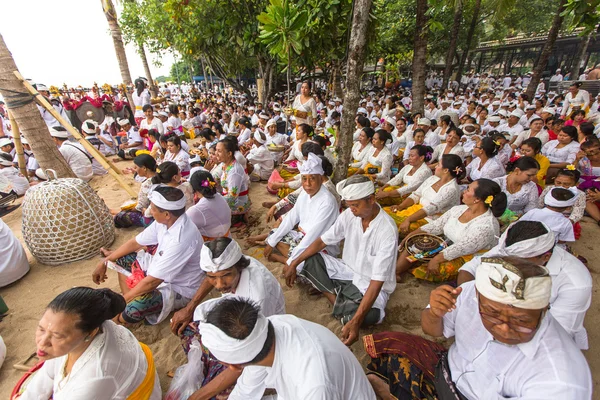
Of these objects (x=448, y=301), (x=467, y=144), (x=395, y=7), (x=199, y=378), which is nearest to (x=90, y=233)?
(x=199, y=378)

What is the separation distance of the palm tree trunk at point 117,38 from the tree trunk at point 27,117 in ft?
25.4

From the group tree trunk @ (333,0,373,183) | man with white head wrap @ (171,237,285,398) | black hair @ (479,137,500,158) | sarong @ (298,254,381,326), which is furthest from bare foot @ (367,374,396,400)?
black hair @ (479,137,500,158)

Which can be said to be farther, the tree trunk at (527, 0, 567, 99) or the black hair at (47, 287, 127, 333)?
the tree trunk at (527, 0, 567, 99)

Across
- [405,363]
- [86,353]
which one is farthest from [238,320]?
[405,363]

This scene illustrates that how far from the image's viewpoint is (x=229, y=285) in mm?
2248

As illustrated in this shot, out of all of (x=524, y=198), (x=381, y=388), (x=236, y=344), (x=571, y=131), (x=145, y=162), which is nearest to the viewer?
(x=236, y=344)

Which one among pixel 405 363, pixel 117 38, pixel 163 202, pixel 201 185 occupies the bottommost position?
pixel 405 363

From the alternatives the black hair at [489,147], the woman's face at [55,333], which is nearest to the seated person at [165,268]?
the woman's face at [55,333]

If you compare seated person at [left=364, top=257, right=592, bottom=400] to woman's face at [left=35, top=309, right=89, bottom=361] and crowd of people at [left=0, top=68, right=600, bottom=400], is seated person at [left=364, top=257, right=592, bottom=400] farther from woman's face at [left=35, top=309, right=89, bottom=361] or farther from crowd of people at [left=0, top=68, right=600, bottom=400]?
woman's face at [left=35, top=309, right=89, bottom=361]

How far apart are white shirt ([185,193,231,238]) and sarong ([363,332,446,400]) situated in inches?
92.4

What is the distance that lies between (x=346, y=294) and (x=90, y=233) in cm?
368

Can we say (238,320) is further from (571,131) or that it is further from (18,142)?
(571,131)

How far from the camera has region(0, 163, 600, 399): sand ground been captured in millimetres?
2814

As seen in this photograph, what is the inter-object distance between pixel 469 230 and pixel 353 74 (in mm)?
2781
